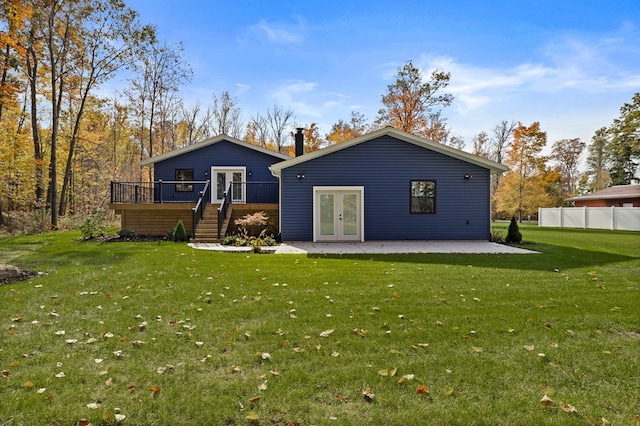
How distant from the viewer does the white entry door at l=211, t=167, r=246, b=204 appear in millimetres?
18609

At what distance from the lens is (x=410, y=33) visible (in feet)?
44.9

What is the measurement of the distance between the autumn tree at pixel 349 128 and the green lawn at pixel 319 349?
96.3 feet

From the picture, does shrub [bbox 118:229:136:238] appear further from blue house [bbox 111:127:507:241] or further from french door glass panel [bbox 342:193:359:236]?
french door glass panel [bbox 342:193:359:236]

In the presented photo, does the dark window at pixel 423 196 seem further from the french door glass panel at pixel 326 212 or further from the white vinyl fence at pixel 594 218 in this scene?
the white vinyl fence at pixel 594 218

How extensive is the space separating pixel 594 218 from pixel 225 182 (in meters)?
24.1

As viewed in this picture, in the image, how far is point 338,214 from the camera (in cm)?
1441

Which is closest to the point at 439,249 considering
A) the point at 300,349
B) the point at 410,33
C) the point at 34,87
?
the point at 410,33

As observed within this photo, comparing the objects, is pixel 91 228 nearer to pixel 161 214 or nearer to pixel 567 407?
pixel 161 214

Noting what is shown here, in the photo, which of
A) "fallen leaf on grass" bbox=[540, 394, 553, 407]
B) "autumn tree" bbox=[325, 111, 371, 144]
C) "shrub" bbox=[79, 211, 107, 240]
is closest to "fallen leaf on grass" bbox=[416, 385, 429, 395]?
"fallen leaf on grass" bbox=[540, 394, 553, 407]

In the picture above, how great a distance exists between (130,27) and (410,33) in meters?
17.5

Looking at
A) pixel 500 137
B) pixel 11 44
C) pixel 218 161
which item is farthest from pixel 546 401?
pixel 500 137

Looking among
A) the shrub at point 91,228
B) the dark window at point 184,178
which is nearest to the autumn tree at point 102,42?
the dark window at point 184,178

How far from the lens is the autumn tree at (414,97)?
30.4 metres

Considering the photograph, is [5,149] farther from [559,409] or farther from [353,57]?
[559,409]
